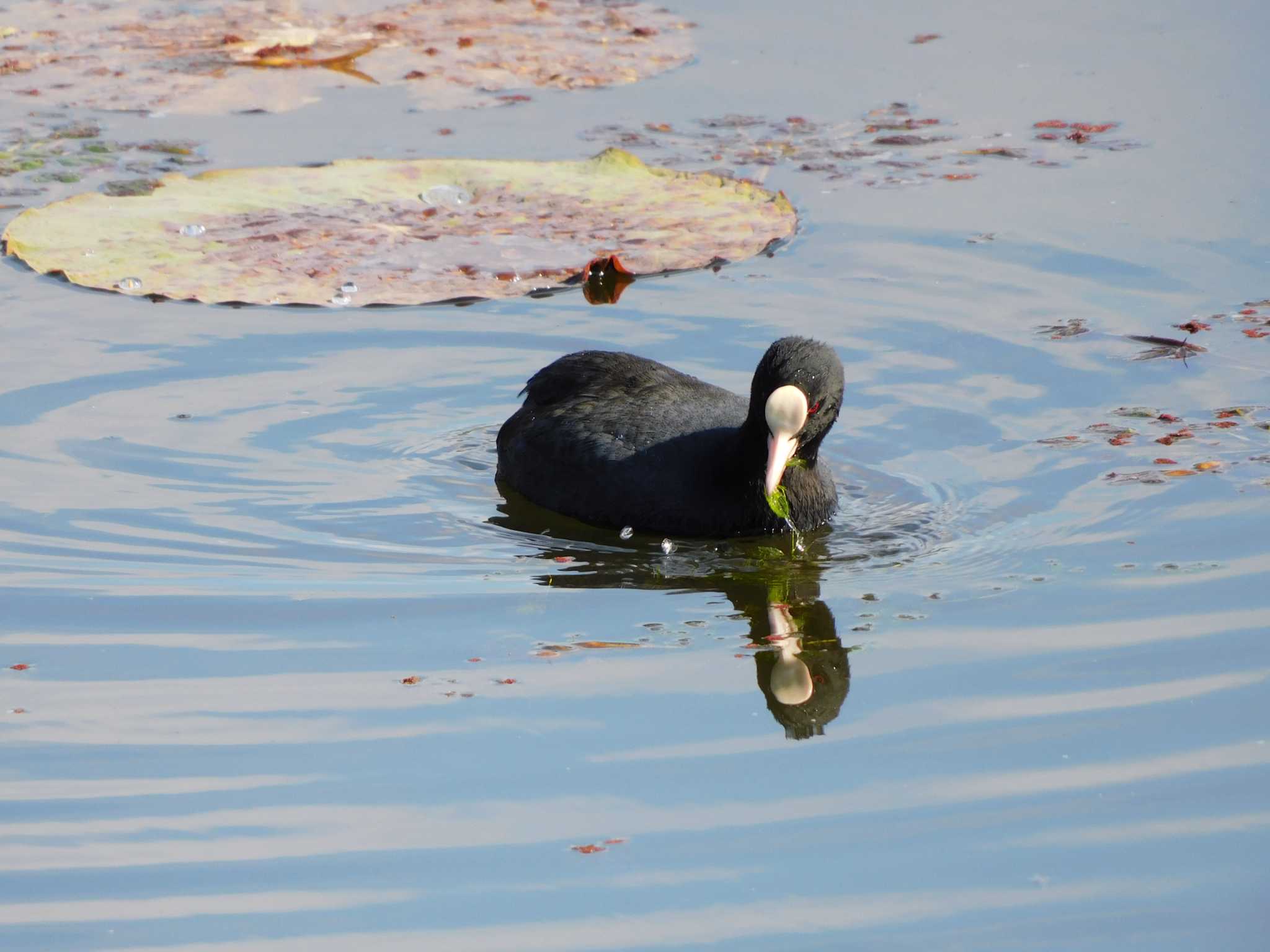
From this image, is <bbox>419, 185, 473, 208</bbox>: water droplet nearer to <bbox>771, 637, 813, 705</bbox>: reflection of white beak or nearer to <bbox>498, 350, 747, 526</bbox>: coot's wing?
<bbox>498, 350, 747, 526</bbox>: coot's wing

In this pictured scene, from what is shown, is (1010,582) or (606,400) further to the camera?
(606,400)

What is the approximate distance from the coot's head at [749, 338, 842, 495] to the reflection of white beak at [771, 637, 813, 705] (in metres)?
0.53

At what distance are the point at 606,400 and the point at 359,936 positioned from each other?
2527 mm

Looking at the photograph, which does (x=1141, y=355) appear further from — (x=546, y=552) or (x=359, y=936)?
(x=359, y=936)

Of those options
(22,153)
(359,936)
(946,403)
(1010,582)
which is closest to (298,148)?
(22,153)

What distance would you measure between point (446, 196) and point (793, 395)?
288 cm

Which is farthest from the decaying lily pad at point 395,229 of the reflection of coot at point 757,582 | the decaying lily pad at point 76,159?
the reflection of coot at point 757,582

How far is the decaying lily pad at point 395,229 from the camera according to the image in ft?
21.1

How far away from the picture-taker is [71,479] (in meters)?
5.22

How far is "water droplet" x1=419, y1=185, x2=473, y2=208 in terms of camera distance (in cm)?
712

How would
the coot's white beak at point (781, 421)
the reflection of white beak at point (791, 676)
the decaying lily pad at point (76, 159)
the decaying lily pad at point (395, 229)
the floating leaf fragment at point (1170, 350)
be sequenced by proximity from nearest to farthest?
the reflection of white beak at point (791, 676) < the coot's white beak at point (781, 421) < the floating leaf fragment at point (1170, 350) < the decaying lily pad at point (395, 229) < the decaying lily pad at point (76, 159)

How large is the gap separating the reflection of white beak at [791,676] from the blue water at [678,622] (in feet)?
0.10

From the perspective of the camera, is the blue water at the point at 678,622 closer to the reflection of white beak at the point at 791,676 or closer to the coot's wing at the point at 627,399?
the reflection of white beak at the point at 791,676

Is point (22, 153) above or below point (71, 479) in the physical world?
above
